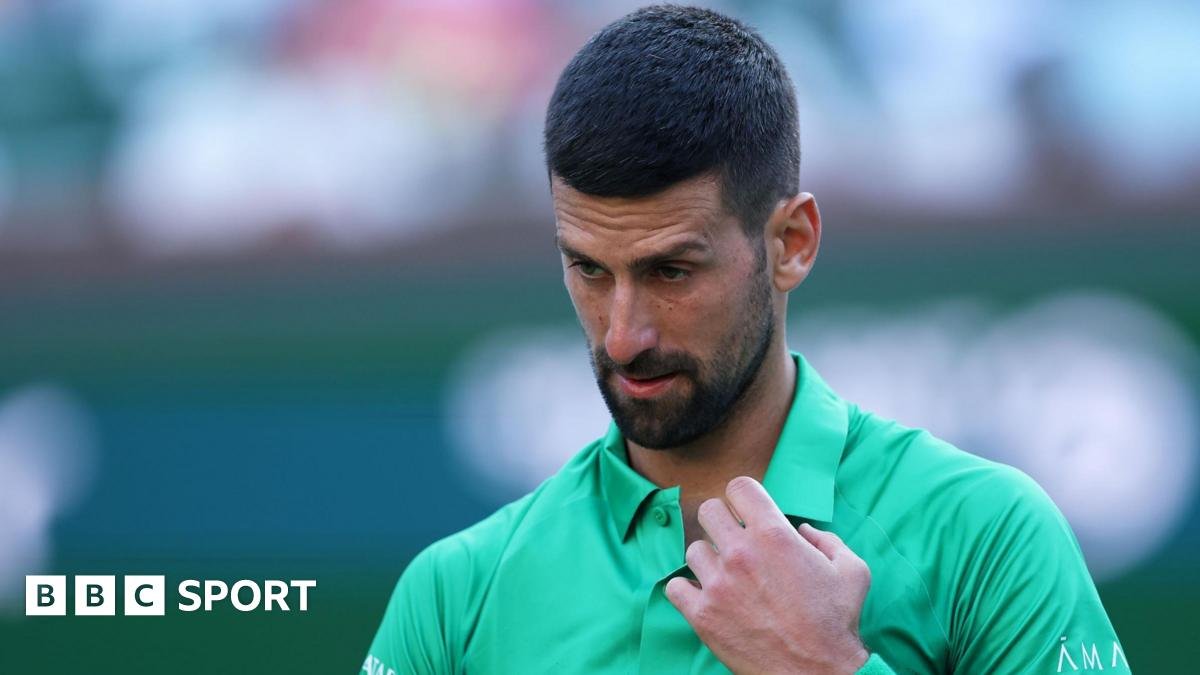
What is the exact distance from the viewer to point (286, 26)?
10.1 feet

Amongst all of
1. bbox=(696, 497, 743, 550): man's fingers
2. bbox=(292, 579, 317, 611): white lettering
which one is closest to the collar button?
bbox=(696, 497, 743, 550): man's fingers

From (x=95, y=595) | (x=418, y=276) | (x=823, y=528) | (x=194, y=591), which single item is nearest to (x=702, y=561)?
(x=823, y=528)

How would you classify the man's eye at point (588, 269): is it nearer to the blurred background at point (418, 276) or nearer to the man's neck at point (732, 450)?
the man's neck at point (732, 450)

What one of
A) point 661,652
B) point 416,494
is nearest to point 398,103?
point 416,494

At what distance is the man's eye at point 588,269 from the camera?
1.54 metres

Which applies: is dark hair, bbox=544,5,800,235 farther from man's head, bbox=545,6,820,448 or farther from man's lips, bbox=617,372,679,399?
man's lips, bbox=617,372,679,399

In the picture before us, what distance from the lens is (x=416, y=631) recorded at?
5.35 ft

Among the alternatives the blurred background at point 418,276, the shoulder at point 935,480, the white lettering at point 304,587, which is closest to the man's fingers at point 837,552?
the shoulder at point 935,480

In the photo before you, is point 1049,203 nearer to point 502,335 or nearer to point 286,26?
point 502,335

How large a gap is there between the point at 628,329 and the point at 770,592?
285 millimetres

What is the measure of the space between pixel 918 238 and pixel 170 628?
5.47 feet

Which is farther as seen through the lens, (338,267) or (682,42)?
(338,267)

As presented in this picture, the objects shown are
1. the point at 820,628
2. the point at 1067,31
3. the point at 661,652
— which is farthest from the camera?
the point at 1067,31

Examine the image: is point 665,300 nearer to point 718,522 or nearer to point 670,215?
point 670,215
